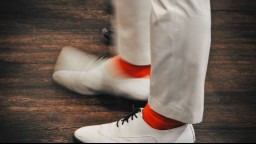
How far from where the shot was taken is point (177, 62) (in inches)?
36.0

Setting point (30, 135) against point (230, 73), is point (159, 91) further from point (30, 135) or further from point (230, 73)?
point (230, 73)

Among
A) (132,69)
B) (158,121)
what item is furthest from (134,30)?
(158,121)

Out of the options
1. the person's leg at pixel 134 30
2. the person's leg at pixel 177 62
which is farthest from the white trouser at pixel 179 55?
the person's leg at pixel 134 30

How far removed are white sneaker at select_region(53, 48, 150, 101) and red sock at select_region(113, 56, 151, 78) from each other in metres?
0.02

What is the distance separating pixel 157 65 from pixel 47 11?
37.0 inches

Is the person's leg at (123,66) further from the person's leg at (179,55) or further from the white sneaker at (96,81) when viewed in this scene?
the person's leg at (179,55)

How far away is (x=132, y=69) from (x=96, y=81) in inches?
5.3

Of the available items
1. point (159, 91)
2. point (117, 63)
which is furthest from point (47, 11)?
point (159, 91)

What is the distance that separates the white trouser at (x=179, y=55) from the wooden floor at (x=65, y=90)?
10.6 inches

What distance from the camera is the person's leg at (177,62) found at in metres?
0.88

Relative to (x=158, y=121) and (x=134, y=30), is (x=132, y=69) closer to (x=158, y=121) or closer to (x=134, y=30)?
(x=134, y=30)

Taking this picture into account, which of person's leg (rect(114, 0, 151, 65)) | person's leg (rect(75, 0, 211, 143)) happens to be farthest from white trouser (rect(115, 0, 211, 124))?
person's leg (rect(114, 0, 151, 65))

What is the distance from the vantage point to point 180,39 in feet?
2.93

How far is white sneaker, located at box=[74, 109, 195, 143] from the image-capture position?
1060 mm
